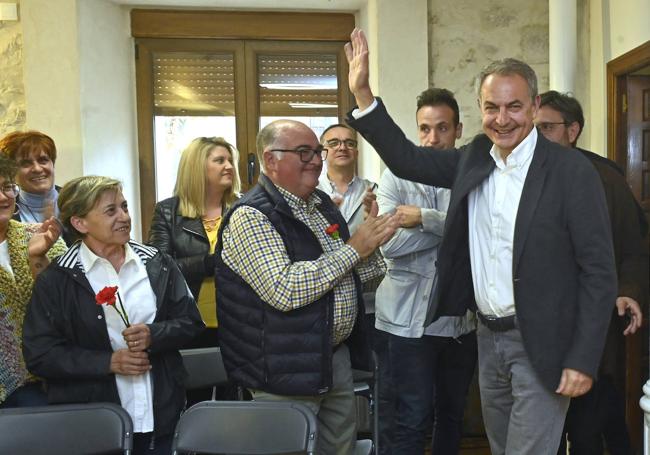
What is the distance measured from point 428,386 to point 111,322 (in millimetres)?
1263

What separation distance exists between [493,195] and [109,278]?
128 cm

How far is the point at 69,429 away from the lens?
1.99 meters

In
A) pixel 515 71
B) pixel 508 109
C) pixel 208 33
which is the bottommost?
pixel 508 109

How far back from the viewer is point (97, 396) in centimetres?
216

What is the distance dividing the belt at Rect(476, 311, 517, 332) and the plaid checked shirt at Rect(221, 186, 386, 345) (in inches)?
17.3

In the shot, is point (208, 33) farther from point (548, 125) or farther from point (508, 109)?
point (508, 109)

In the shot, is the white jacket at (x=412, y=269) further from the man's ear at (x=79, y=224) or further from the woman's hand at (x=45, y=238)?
the woman's hand at (x=45, y=238)

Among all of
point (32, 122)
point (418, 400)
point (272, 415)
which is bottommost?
point (418, 400)

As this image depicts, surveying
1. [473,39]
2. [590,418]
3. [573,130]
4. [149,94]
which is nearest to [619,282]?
[590,418]

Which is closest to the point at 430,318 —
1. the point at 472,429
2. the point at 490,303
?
the point at 490,303

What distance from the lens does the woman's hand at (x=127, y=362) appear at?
2.10m

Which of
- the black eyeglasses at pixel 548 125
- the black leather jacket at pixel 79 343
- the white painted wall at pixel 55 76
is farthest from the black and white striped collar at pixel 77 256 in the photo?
the white painted wall at pixel 55 76

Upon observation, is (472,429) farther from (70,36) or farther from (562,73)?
(70,36)

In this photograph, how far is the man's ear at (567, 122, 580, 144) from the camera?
270 cm
